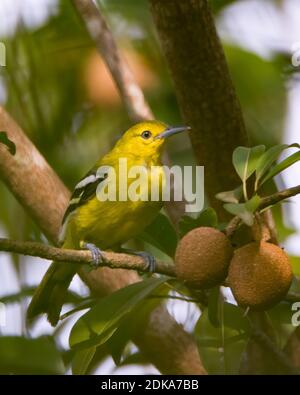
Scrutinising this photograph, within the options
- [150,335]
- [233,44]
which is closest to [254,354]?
[150,335]

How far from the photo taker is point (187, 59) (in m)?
4.18

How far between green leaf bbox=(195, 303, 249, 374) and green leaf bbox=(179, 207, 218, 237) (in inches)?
21.9

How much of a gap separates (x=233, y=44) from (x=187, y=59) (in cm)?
152

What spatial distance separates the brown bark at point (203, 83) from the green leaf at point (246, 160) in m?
0.86

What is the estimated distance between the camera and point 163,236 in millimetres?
4121

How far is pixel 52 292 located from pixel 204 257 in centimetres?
172

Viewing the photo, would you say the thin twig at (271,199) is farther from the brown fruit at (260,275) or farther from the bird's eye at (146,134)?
the bird's eye at (146,134)

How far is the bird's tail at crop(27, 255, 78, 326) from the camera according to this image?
4465 mm

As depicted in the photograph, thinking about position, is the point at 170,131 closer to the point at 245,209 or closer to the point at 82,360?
the point at 82,360

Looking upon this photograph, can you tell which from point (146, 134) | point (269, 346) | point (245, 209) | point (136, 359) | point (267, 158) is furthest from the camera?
point (146, 134)

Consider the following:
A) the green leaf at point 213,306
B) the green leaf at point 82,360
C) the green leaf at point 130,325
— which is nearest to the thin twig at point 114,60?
the green leaf at point 130,325

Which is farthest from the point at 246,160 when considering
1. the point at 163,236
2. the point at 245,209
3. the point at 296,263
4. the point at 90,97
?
the point at 90,97

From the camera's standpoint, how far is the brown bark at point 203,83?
4.09 m

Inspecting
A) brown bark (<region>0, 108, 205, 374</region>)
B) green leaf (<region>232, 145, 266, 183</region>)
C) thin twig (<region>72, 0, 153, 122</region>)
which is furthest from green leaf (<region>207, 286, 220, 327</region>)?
thin twig (<region>72, 0, 153, 122</region>)
